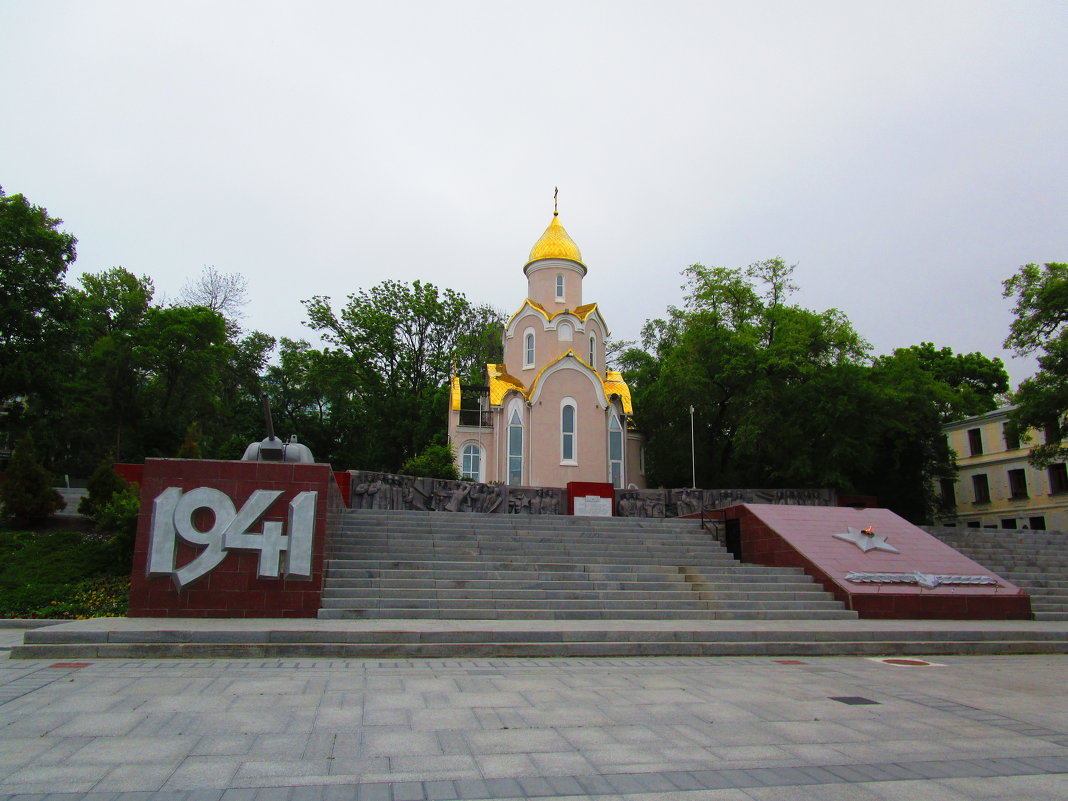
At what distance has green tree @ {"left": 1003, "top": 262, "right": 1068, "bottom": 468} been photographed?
2481cm

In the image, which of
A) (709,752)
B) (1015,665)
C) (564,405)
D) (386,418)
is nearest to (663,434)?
(564,405)

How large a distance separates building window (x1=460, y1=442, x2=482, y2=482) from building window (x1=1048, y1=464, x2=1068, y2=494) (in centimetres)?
2756

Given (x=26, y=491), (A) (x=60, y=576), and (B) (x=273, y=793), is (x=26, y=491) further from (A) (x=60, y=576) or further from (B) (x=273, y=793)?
(B) (x=273, y=793)

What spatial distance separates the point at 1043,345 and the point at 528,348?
19.4m

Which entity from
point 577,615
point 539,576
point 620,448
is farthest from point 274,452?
point 620,448

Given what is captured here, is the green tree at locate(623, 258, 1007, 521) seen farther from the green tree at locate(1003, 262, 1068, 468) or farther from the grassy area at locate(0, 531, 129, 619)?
the grassy area at locate(0, 531, 129, 619)

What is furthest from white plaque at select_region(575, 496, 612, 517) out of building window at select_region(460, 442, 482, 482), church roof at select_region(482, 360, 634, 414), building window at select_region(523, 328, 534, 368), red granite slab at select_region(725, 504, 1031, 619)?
building window at select_region(523, 328, 534, 368)

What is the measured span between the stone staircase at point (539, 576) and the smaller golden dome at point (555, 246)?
1868 cm

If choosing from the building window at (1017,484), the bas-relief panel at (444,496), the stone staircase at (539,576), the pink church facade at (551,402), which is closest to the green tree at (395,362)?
the pink church facade at (551,402)

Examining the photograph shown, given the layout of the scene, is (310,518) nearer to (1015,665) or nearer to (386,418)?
(1015,665)

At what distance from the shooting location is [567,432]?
1238 inches

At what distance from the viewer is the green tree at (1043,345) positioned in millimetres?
24812

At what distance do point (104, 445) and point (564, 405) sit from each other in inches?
915

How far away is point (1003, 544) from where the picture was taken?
69.1ft
